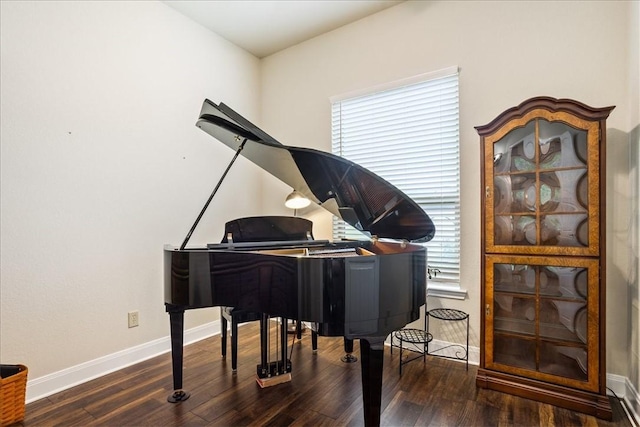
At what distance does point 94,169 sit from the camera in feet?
8.00

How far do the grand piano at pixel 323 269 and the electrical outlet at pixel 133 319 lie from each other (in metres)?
0.84

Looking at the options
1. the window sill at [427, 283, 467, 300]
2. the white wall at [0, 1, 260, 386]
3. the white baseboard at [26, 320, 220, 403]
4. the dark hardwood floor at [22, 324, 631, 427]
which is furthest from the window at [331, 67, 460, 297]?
the white baseboard at [26, 320, 220, 403]

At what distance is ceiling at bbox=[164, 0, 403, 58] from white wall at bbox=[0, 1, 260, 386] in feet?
0.66

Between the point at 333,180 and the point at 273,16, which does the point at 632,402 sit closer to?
the point at 333,180

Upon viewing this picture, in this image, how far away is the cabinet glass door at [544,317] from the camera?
1948 mm

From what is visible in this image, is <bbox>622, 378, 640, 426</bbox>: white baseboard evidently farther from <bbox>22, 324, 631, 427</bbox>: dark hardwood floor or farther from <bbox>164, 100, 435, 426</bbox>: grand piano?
<bbox>164, 100, 435, 426</bbox>: grand piano

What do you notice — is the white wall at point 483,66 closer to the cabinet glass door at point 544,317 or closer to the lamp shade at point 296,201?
the cabinet glass door at point 544,317

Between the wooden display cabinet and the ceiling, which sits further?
the ceiling

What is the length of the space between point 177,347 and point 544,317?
2.33 meters

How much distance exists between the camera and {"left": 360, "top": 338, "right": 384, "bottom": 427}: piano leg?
1528mm

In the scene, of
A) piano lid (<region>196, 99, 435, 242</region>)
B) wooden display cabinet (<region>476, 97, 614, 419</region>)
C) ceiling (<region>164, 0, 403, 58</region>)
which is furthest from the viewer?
ceiling (<region>164, 0, 403, 58</region>)

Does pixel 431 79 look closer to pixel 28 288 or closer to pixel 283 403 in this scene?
pixel 283 403

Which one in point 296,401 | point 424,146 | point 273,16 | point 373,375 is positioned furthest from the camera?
point 273,16

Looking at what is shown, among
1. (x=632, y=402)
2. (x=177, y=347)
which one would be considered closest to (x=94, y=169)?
(x=177, y=347)
